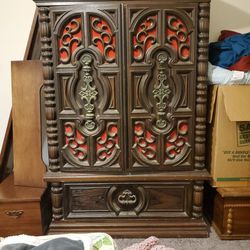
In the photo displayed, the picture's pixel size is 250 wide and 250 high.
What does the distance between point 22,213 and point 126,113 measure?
94 cm

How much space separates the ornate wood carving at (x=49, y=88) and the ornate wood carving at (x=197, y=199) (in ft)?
A: 3.01

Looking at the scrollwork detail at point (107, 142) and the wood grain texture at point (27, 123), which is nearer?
the scrollwork detail at point (107, 142)

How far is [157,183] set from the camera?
5.86 ft

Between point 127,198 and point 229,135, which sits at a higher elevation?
point 229,135

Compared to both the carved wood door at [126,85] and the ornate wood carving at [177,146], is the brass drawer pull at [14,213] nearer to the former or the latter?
the carved wood door at [126,85]

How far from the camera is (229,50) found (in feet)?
5.86

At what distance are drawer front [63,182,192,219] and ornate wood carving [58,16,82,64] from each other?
831mm

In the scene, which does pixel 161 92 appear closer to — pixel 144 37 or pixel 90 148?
pixel 144 37

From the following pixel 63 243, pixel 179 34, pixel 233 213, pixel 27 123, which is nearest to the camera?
pixel 63 243

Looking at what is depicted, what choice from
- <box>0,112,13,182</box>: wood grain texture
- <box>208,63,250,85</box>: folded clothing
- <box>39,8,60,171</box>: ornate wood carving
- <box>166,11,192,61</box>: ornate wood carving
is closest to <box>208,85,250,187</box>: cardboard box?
<box>208,63,250,85</box>: folded clothing

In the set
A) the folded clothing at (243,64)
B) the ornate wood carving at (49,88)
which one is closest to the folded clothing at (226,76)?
the folded clothing at (243,64)

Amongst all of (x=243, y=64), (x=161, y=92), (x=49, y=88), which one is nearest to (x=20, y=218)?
(x=49, y=88)

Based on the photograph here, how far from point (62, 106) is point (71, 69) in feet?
0.78

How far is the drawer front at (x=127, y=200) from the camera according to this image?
1.80m
